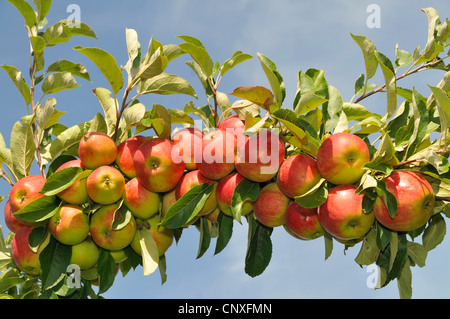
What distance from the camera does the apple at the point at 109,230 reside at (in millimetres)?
2537

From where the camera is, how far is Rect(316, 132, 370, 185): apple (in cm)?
217

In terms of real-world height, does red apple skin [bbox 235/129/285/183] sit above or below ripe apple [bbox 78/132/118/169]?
below

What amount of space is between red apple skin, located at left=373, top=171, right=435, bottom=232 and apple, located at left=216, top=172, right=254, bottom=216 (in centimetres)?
64

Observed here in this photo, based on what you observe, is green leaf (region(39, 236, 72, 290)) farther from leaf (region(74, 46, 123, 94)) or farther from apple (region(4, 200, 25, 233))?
leaf (region(74, 46, 123, 94))

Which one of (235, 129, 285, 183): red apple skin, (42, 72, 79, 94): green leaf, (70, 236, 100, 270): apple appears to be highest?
(42, 72, 79, 94): green leaf

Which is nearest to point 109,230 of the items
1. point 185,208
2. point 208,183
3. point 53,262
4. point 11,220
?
point 53,262

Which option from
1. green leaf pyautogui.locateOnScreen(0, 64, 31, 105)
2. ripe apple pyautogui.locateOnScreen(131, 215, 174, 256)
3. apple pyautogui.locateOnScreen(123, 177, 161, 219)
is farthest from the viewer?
green leaf pyautogui.locateOnScreen(0, 64, 31, 105)

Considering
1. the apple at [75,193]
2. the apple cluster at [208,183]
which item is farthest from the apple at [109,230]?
the apple at [75,193]

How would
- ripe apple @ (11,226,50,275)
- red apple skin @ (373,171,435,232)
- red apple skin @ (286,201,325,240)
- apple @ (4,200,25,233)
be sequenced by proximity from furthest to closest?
apple @ (4,200,25,233) < ripe apple @ (11,226,50,275) < red apple skin @ (286,201,325,240) < red apple skin @ (373,171,435,232)

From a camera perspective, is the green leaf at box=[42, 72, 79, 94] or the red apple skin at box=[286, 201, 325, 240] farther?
the green leaf at box=[42, 72, 79, 94]

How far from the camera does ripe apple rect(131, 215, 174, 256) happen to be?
8.61 feet

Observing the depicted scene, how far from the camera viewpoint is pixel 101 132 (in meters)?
2.72

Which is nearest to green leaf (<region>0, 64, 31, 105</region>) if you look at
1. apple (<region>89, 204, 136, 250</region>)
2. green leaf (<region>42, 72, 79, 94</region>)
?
green leaf (<region>42, 72, 79, 94</region>)

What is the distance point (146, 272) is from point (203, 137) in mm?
735
